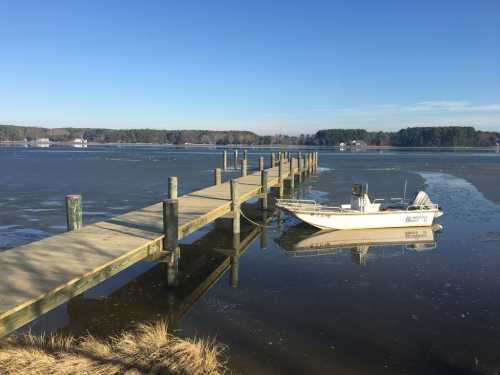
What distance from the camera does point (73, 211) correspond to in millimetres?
11102

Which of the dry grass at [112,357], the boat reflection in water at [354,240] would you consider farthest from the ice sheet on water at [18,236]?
the boat reflection in water at [354,240]

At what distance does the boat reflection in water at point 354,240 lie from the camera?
1426 cm

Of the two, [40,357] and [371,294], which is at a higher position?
[40,357]

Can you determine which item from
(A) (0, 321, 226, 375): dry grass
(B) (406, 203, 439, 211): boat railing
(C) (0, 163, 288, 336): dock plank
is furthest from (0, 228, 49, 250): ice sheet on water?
(B) (406, 203, 439, 211): boat railing

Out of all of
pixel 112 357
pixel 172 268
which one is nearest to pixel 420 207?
pixel 172 268

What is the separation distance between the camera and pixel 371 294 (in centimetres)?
1011

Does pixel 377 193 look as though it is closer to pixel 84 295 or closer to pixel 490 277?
pixel 490 277

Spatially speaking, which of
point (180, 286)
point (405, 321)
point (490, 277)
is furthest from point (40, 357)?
point (490, 277)

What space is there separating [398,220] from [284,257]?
20.6 feet

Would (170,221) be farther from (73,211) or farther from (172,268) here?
(73,211)

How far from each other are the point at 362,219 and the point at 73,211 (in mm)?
10828

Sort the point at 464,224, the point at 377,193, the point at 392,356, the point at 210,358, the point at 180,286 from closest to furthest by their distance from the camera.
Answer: the point at 210,358
the point at 392,356
the point at 180,286
the point at 464,224
the point at 377,193

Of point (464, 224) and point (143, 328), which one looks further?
point (464, 224)

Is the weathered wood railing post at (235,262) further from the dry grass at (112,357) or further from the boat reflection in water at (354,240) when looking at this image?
the dry grass at (112,357)
